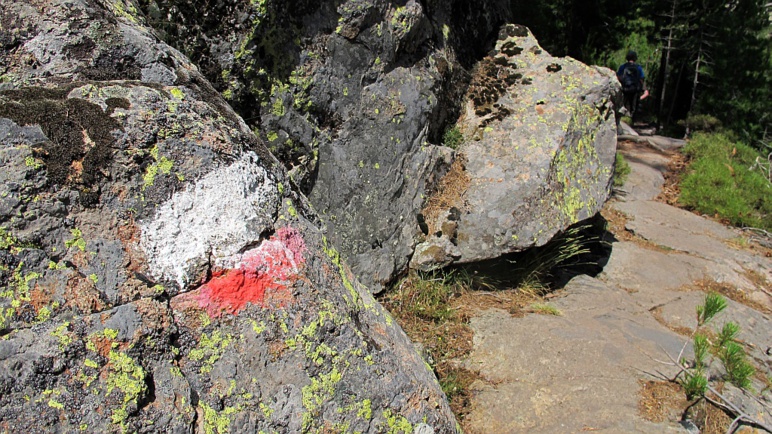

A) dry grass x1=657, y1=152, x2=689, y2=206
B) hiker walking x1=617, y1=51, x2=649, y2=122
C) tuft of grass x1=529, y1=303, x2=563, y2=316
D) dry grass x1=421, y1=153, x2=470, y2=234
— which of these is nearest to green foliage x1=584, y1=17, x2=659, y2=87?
hiker walking x1=617, y1=51, x2=649, y2=122

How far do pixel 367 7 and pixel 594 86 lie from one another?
2699 mm

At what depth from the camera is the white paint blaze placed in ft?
6.69

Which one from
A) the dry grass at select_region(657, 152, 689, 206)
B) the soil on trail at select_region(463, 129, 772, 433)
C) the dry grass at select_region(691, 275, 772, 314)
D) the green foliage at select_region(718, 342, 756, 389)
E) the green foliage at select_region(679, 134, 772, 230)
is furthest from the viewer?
the dry grass at select_region(657, 152, 689, 206)

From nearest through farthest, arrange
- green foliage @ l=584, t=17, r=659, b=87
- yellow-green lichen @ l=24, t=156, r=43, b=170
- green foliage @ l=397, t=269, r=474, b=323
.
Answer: yellow-green lichen @ l=24, t=156, r=43, b=170
green foliage @ l=397, t=269, r=474, b=323
green foliage @ l=584, t=17, r=659, b=87

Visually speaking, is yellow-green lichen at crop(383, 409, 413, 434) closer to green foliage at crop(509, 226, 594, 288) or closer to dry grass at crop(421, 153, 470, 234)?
dry grass at crop(421, 153, 470, 234)

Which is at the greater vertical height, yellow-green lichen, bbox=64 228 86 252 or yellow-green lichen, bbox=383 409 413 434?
yellow-green lichen, bbox=64 228 86 252

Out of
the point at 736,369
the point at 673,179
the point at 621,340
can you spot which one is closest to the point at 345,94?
the point at 621,340

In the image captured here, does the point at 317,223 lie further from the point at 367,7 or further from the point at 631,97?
the point at 631,97

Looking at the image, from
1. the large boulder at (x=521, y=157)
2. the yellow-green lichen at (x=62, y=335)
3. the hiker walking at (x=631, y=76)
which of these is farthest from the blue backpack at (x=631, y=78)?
the yellow-green lichen at (x=62, y=335)

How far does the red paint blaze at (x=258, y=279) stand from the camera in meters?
2.09

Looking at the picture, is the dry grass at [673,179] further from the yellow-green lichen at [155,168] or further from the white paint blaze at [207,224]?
the yellow-green lichen at [155,168]

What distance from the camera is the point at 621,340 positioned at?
436cm

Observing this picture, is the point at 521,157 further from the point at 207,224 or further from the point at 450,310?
the point at 207,224

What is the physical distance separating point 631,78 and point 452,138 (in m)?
7.65
